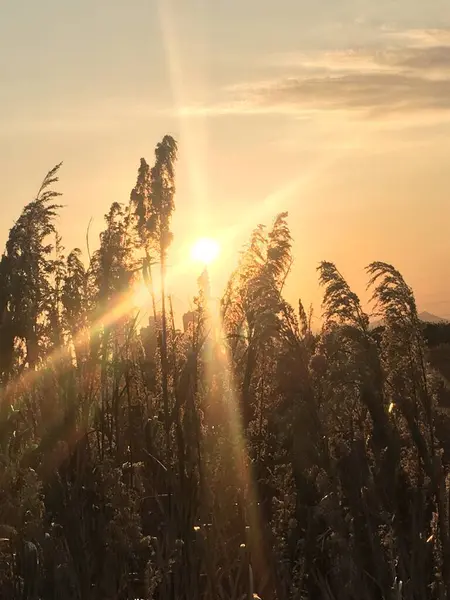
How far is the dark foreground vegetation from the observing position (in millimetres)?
3941

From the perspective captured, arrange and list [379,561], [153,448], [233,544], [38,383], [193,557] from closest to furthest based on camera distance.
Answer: [379,561], [193,557], [233,544], [153,448], [38,383]

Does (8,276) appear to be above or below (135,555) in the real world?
above

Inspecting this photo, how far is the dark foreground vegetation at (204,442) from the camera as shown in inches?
155

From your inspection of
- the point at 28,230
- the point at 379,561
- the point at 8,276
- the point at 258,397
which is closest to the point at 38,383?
the point at 8,276

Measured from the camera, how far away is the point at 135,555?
4.16m

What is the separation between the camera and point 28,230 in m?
5.93

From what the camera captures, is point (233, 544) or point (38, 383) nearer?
point (233, 544)

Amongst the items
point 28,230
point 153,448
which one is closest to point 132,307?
point 28,230

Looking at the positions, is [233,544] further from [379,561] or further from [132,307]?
[132,307]

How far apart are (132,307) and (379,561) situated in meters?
3.29

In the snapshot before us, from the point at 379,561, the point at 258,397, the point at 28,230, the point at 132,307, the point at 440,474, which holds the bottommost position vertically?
the point at 379,561

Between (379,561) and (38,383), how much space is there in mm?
2654

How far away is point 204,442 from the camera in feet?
14.1

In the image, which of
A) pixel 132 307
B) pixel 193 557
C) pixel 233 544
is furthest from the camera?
pixel 132 307
